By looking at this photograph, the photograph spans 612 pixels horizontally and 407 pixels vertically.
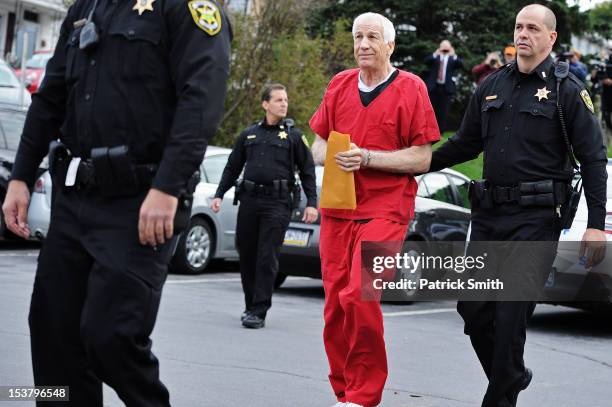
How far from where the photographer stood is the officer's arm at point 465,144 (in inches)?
241

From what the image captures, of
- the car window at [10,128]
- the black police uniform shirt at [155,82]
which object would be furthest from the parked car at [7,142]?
the black police uniform shirt at [155,82]

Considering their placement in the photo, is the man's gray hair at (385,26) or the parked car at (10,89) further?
the parked car at (10,89)

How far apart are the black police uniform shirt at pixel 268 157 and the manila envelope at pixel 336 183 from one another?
394 cm

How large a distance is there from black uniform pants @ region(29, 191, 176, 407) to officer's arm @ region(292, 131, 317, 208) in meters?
6.15

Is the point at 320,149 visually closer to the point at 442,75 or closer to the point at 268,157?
the point at 268,157

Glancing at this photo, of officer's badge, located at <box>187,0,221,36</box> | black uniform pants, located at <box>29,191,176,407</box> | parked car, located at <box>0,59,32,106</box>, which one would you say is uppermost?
officer's badge, located at <box>187,0,221,36</box>

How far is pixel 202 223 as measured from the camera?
1387cm

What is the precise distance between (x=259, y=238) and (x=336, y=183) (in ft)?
13.0

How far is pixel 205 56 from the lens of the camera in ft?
12.9

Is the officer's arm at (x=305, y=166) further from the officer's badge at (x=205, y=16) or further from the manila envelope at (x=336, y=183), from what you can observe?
the officer's badge at (x=205, y=16)

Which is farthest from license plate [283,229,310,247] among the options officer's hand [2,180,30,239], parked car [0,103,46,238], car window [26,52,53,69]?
car window [26,52,53,69]

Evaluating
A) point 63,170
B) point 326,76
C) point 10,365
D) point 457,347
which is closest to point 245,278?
point 457,347

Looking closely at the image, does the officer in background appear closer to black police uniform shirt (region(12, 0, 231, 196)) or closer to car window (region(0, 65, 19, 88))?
black police uniform shirt (region(12, 0, 231, 196))

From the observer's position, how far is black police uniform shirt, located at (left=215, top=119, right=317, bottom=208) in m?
10.0
